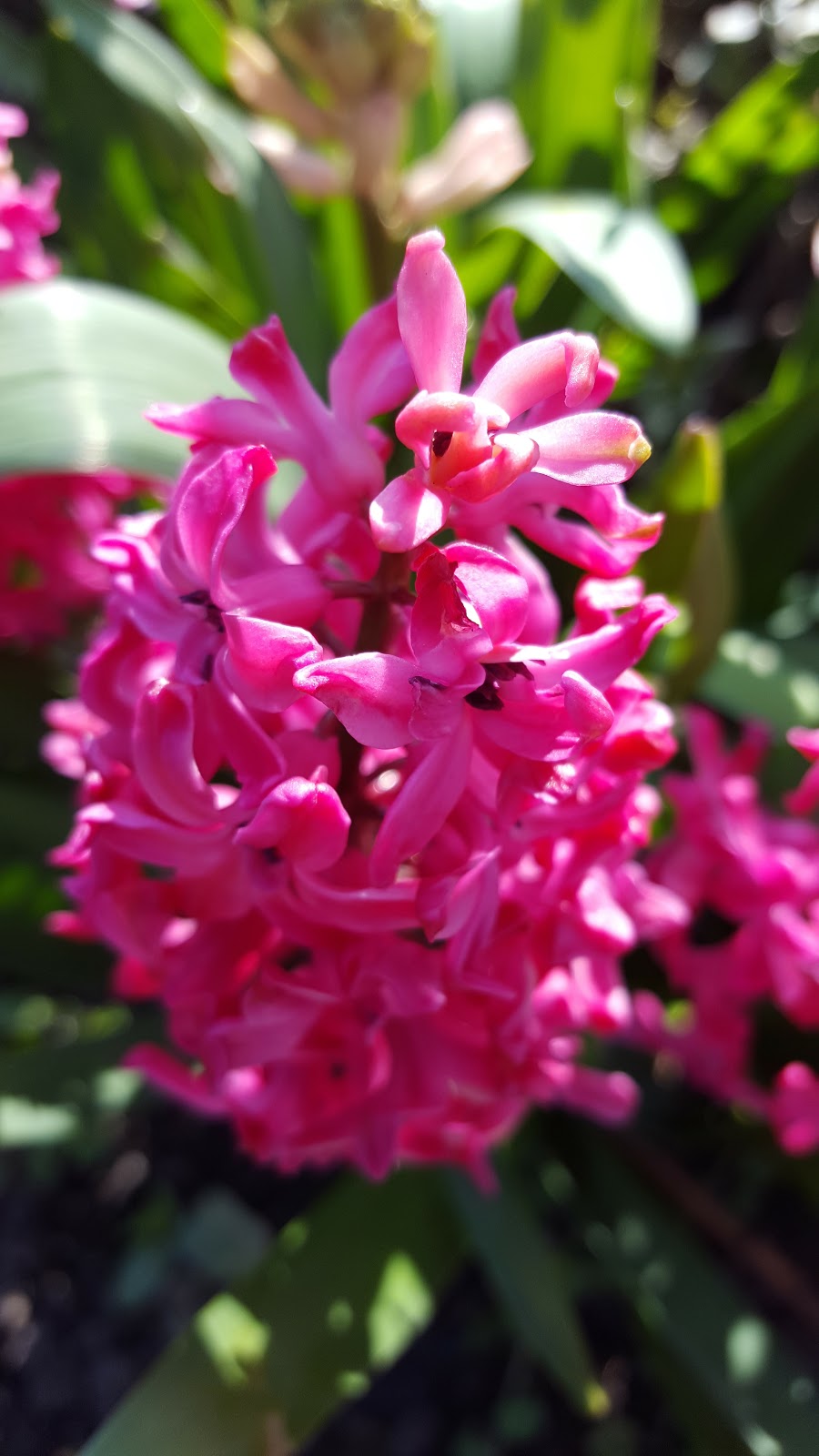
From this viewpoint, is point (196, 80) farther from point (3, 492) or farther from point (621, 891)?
point (621, 891)

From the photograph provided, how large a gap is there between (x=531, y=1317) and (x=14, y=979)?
30.0 inches

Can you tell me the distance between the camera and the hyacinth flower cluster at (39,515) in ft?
2.68

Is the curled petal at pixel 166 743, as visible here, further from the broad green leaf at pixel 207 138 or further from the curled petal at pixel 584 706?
the broad green leaf at pixel 207 138

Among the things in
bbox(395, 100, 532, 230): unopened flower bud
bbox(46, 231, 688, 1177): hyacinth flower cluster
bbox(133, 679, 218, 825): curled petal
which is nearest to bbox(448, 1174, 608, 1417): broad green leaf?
bbox(46, 231, 688, 1177): hyacinth flower cluster

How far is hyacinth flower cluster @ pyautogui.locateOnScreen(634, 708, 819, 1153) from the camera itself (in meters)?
0.71

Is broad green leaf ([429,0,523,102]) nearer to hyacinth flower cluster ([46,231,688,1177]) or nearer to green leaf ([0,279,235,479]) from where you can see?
green leaf ([0,279,235,479])

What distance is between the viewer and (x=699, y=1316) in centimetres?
84

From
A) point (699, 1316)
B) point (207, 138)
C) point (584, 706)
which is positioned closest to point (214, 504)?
point (584, 706)

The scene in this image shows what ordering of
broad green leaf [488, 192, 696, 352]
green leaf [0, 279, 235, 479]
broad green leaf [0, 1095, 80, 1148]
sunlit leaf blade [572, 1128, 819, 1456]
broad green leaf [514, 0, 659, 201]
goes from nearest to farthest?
green leaf [0, 279, 235, 479] → broad green leaf [488, 192, 696, 352] → sunlit leaf blade [572, 1128, 819, 1456] → broad green leaf [0, 1095, 80, 1148] → broad green leaf [514, 0, 659, 201]

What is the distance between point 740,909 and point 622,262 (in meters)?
0.44

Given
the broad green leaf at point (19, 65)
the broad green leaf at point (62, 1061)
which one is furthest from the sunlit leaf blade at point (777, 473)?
the broad green leaf at point (19, 65)

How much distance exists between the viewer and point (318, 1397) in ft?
2.27

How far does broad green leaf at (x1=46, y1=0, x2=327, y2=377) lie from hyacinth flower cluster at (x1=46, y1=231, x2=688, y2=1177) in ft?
1.51

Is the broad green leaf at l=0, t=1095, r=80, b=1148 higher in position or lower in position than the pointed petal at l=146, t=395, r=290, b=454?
lower
